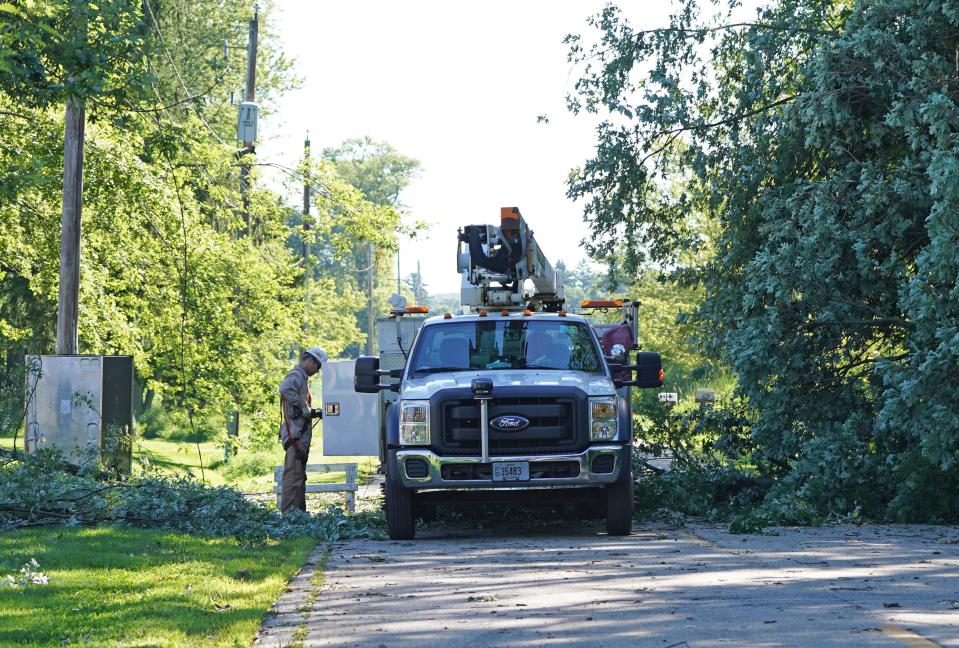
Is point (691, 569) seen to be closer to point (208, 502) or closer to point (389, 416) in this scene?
point (389, 416)

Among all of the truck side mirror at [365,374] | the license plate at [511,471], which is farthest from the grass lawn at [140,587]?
the license plate at [511,471]

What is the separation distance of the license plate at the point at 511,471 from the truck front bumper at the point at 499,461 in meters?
0.03

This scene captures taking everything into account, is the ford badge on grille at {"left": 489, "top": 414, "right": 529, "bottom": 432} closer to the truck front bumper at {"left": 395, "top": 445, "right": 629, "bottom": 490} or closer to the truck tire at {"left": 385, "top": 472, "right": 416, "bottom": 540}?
the truck front bumper at {"left": 395, "top": 445, "right": 629, "bottom": 490}

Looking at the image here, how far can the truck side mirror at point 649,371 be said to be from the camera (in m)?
13.3

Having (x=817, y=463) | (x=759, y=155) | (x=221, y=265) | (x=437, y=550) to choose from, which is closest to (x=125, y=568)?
(x=437, y=550)

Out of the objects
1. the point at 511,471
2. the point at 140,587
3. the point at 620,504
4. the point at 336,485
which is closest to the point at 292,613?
the point at 140,587

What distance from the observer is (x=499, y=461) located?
1269 cm

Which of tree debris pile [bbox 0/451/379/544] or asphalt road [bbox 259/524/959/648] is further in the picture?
tree debris pile [bbox 0/451/379/544]

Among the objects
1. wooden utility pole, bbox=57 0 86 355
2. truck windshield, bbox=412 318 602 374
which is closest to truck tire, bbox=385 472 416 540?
truck windshield, bbox=412 318 602 374

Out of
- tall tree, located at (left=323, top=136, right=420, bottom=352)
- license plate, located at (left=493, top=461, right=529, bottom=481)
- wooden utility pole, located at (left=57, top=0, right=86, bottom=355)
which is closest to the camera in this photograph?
license plate, located at (left=493, top=461, right=529, bottom=481)

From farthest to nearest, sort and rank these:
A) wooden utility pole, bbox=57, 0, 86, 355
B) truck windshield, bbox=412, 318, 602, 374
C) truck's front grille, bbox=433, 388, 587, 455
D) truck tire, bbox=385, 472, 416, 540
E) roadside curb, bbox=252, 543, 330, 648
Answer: wooden utility pole, bbox=57, 0, 86, 355 → truck windshield, bbox=412, 318, 602, 374 → truck tire, bbox=385, 472, 416, 540 → truck's front grille, bbox=433, 388, 587, 455 → roadside curb, bbox=252, 543, 330, 648

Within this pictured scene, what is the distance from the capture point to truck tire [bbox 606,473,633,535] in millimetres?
13062

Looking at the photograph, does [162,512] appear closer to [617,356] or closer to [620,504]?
[620,504]

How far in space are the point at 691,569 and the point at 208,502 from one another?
6169mm
